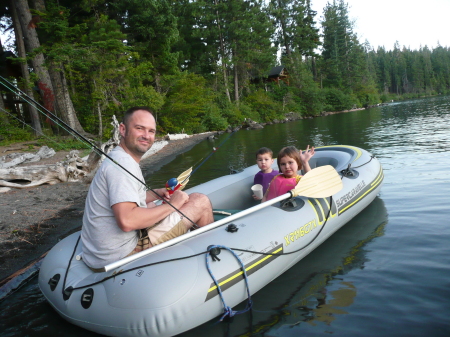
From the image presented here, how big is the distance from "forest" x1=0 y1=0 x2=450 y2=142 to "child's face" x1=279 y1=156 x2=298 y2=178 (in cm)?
242

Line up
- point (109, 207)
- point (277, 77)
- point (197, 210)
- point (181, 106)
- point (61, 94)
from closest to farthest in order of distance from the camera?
point (109, 207)
point (197, 210)
point (61, 94)
point (181, 106)
point (277, 77)

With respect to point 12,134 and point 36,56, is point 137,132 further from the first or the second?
point 12,134

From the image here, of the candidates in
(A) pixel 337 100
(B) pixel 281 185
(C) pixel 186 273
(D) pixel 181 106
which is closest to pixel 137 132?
(C) pixel 186 273

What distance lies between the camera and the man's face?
238cm

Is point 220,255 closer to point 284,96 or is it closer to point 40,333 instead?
point 40,333

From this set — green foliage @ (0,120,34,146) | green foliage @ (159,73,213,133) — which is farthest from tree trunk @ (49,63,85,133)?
green foliage @ (159,73,213,133)

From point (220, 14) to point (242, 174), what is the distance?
24562 mm

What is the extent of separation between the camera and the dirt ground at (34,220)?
3967mm

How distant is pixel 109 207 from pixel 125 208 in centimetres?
18

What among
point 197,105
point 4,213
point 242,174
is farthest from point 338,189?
point 197,105

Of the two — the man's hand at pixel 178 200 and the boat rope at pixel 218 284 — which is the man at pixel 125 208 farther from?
the boat rope at pixel 218 284

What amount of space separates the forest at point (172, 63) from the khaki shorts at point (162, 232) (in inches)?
48.9

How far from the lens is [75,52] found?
42.2 ft

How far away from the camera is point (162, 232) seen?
→ 2.68 metres
